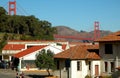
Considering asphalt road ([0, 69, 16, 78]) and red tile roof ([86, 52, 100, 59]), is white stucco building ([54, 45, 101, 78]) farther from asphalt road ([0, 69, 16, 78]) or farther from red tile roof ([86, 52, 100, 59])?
asphalt road ([0, 69, 16, 78])

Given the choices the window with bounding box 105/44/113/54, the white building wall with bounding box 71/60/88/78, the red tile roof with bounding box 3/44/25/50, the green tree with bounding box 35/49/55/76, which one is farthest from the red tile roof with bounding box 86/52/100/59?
the red tile roof with bounding box 3/44/25/50

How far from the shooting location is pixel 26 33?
129250 mm

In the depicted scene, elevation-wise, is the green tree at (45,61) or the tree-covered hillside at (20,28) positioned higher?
the tree-covered hillside at (20,28)

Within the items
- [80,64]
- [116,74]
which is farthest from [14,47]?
[116,74]

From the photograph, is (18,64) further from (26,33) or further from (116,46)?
(26,33)

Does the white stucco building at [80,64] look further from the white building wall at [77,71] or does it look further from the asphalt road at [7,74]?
the asphalt road at [7,74]

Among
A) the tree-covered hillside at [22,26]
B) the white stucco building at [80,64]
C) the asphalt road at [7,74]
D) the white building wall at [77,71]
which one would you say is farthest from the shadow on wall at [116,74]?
the tree-covered hillside at [22,26]

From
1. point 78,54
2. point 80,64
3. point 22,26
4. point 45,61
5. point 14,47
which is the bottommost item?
point 80,64

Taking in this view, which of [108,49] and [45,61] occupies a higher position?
[108,49]

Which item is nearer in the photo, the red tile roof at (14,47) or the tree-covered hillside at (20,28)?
the red tile roof at (14,47)

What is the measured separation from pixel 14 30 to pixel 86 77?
83.4m

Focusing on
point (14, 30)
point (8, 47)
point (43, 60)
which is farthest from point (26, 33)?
point (43, 60)

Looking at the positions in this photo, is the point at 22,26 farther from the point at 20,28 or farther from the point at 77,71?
the point at 77,71

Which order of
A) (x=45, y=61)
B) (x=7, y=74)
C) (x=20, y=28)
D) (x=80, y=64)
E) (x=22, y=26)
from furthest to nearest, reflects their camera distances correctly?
1. (x=20, y=28)
2. (x=22, y=26)
3. (x=7, y=74)
4. (x=45, y=61)
5. (x=80, y=64)
